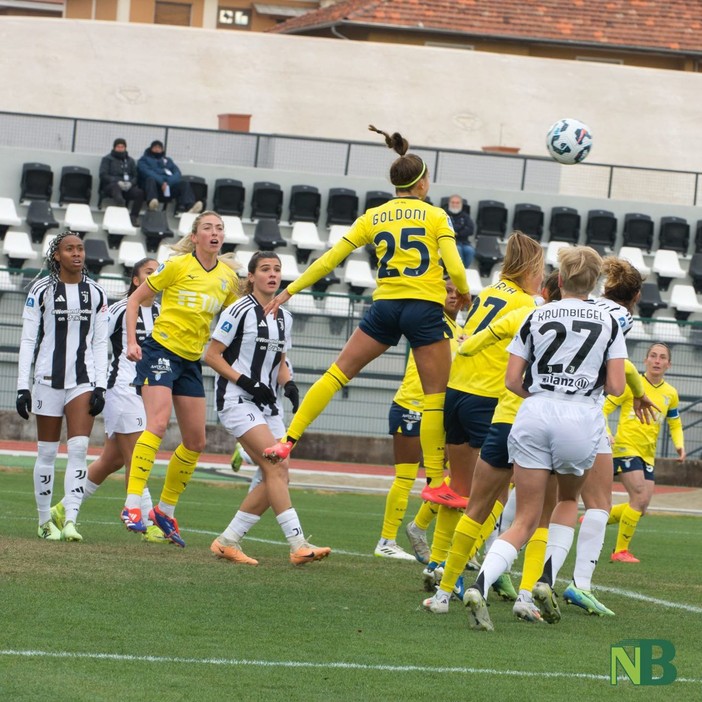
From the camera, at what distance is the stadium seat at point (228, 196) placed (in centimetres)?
2664

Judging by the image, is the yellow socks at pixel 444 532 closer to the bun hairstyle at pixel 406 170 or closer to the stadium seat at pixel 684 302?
the bun hairstyle at pixel 406 170

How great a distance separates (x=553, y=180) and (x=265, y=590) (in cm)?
2201

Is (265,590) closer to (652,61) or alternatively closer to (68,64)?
(68,64)

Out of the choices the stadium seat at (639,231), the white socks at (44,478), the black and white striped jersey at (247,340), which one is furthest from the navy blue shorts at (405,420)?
the stadium seat at (639,231)

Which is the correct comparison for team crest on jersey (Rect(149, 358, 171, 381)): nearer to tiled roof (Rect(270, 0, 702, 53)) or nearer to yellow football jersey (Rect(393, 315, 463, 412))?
yellow football jersey (Rect(393, 315, 463, 412))

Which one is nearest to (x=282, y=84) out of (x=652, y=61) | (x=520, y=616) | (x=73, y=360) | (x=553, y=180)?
(x=553, y=180)

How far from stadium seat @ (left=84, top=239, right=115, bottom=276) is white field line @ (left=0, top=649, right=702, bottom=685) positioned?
1821cm

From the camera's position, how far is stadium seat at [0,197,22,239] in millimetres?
24906

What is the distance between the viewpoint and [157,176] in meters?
25.7

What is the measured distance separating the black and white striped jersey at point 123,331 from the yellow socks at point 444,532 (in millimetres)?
3498

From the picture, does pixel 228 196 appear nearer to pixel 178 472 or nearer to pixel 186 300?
pixel 186 300

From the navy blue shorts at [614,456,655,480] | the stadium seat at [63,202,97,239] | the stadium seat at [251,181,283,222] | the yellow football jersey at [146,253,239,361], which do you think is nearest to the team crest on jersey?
the yellow football jersey at [146,253,239,361]

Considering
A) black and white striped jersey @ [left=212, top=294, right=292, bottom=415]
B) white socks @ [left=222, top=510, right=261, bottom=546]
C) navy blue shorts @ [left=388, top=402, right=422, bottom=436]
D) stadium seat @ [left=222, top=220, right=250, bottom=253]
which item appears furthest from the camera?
stadium seat @ [left=222, top=220, right=250, bottom=253]

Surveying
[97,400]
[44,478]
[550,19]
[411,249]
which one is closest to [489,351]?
[411,249]
